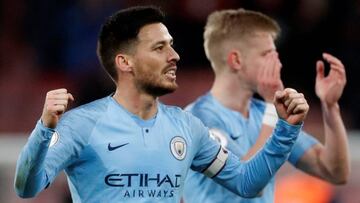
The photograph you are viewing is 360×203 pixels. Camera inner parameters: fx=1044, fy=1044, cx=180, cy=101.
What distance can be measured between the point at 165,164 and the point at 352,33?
6.07m

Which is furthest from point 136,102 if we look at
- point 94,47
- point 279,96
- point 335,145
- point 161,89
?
point 94,47

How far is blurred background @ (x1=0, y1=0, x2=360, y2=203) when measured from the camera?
1016 centimetres

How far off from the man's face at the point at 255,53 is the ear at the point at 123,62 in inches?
49.2

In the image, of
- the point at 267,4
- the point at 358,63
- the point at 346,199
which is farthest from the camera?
the point at 267,4

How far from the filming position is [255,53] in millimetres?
6102

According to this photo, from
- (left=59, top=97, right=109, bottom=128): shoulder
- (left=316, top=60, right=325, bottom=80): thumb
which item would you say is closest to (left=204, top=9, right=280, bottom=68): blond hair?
(left=316, top=60, right=325, bottom=80): thumb

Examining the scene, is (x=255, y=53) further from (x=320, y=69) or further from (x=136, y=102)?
(x=136, y=102)

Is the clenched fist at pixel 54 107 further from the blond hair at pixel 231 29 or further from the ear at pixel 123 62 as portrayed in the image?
the blond hair at pixel 231 29

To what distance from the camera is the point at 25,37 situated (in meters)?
11.0

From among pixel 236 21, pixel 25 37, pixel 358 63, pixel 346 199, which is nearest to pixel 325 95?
pixel 236 21

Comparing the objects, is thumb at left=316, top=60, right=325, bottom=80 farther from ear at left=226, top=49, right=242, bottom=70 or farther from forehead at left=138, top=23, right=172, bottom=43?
forehead at left=138, top=23, right=172, bottom=43

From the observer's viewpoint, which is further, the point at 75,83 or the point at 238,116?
the point at 75,83

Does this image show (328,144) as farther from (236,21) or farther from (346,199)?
(346,199)

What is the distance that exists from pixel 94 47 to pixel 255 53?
462 cm
